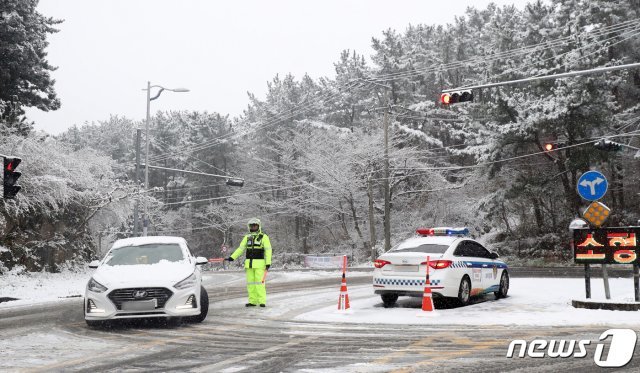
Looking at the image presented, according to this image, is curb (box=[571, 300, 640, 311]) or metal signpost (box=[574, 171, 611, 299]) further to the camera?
metal signpost (box=[574, 171, 611, 299])

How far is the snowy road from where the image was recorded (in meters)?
7.44

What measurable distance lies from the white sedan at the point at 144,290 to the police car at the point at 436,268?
3.83m

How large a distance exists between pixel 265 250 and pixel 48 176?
1610cm

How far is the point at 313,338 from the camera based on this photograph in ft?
31.6

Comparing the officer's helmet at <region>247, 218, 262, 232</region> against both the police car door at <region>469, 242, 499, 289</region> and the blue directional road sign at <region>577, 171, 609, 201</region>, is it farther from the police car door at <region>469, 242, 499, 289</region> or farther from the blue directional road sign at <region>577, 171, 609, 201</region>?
the blue directional road sign at <region>577, 171, 609, 201</region>

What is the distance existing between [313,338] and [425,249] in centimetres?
463

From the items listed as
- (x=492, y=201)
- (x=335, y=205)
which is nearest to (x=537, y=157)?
(x=492, y=201)

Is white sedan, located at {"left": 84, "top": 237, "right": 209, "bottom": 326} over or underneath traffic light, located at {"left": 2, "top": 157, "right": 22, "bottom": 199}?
underneath

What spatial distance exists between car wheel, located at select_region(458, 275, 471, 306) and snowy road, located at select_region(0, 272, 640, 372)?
0.31 metres

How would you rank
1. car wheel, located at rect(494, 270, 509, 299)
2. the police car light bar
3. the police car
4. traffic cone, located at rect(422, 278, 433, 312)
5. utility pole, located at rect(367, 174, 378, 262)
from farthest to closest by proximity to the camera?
utility pole, located at rect(367, 174, 378, 262) → car wheel, located at rect(494, 270, 509, 299) → the police car light bar → the police car → traffic cone, located at rect(422, 278, 433, 312)

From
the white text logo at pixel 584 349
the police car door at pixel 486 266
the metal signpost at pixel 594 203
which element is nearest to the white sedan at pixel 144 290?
the white text logo at pixel 584 349

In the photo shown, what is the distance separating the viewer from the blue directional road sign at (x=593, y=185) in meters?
13.1

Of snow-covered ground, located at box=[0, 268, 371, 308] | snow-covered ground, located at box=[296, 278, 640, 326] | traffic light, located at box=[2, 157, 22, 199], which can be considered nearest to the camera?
snow-covered ground, located at box=[296, 278, 640, 326]

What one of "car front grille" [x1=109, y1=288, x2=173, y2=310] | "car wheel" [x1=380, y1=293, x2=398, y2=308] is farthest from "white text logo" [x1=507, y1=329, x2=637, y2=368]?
"car front grille" [x1=109, y1=288, x2=173, y2=310]
